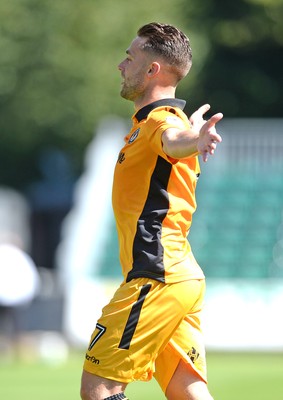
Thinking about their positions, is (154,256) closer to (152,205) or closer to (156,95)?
(152,205)

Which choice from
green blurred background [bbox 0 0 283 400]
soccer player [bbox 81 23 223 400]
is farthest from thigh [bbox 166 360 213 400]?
green blurred background [bbox 0 0 283 400]

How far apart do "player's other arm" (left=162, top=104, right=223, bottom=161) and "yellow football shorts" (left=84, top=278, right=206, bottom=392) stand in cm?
82

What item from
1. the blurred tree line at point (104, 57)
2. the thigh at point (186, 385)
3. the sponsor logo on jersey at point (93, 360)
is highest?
the blurred tree line at point (104, 57)

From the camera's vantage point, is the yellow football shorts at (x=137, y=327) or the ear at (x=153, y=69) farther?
the ear at (x=153, y=69)

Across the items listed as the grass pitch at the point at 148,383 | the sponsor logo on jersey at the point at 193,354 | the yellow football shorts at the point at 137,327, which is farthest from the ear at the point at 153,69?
the grass pitch at the point at 148,383

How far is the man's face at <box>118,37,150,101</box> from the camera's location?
23.7 feet

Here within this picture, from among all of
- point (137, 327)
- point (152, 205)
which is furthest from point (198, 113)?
point (137, 327)

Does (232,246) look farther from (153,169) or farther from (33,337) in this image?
(153,169)

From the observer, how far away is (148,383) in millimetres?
14773

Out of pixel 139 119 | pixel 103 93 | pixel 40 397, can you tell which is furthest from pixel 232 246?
pixel 139 119

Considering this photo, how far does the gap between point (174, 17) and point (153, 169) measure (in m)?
21.3

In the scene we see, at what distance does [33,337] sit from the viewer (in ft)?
69.4

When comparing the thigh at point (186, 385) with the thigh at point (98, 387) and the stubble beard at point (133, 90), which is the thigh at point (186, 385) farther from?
the stubble beard at point (133, 90)

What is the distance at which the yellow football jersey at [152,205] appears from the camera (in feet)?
22.8
